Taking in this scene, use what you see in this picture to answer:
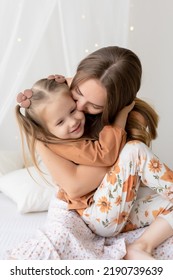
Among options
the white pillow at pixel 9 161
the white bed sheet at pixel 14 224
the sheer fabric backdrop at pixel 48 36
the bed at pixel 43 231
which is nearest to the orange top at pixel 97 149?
the bed at pixel 43 231

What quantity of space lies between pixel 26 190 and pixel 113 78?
0.82 metres

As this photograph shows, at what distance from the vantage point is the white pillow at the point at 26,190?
2.07 meters

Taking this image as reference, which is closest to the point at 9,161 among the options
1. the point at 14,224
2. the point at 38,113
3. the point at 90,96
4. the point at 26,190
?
the point at 26,190

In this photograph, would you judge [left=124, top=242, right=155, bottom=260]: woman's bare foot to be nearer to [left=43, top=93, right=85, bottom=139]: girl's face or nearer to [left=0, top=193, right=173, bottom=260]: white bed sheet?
[left=0, top=193, right=173, bottom=260]: white bed sheet

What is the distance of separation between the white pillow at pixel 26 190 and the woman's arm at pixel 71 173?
42cm

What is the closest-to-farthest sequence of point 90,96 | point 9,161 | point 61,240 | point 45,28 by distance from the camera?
point 61,240, point 90,96, point 45,28, point 9,161

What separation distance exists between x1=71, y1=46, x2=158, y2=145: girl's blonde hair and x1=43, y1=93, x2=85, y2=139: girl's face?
89mm

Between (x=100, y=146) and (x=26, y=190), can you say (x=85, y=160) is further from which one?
(x=26, y=190)

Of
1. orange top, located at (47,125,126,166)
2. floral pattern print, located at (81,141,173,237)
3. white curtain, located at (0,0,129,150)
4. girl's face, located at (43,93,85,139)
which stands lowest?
floral pattern print, located at (81,141,173,237)

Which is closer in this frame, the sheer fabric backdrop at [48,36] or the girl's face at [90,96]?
the girl's face at [90,96]

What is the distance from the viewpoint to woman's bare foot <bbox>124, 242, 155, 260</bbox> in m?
1.56

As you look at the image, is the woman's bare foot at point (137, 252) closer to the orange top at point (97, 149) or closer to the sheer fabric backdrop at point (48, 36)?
the orange top at point (97, 149)

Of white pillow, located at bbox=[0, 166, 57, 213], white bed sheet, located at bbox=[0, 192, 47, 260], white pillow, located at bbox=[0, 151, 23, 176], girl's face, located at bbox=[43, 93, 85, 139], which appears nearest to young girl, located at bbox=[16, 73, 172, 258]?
girl's face, located at bbox=[43, 93, 85, 139]

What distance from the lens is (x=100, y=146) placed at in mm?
1664
